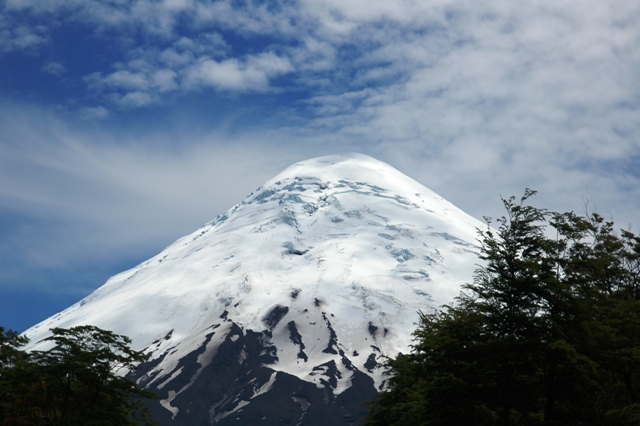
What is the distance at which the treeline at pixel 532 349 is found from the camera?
103ft

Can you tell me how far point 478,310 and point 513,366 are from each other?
145 inches

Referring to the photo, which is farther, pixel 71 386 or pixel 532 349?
pixel 71 386

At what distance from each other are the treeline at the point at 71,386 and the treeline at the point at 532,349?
16541 mm

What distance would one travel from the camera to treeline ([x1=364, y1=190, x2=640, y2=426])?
31.5 meters

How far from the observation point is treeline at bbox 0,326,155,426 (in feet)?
111

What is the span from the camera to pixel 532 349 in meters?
31.7

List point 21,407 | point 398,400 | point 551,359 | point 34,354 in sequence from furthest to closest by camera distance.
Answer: point 398,400 → point 34,354 → point 21,407 → point 551,359

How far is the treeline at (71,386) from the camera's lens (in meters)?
33.8

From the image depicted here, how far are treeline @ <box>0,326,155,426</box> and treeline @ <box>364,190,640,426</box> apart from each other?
54.3 feet

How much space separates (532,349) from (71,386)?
24719mm

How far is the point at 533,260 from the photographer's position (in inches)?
1351

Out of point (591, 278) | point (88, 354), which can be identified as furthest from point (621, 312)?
point (88, 354)

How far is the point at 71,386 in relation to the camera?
36281mm

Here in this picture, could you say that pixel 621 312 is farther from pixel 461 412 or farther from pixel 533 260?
pixel 461 412
